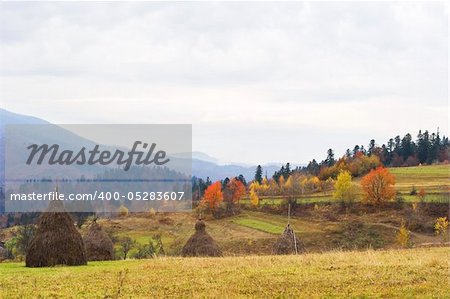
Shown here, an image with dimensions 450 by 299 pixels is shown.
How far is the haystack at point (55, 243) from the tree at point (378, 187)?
307 ft

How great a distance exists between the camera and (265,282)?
17.2 metres

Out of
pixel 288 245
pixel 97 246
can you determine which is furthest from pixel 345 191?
pixel 97 246

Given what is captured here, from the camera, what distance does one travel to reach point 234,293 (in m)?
14.9

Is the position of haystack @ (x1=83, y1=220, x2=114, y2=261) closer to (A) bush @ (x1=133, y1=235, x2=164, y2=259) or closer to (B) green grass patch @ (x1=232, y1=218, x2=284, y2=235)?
(A) bush @ (x1=133, y1=235, x2=164, y2=259)

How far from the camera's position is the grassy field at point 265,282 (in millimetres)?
14859

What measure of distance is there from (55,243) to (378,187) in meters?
94.9

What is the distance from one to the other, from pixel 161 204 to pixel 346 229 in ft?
204

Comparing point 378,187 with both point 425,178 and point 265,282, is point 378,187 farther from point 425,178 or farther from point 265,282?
point 265,282

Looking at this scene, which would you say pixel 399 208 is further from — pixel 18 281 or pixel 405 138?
pixel 18 281

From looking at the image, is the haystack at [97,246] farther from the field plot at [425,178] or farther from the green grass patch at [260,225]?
the field plot at [425,178]

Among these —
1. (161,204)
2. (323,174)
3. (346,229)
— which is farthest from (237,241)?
(323,174)

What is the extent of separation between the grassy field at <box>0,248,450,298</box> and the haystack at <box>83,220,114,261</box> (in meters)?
18.5

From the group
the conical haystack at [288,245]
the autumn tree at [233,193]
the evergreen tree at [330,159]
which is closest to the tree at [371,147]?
the evergreen tree at [330,159]

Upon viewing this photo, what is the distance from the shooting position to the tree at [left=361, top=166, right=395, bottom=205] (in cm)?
11731
